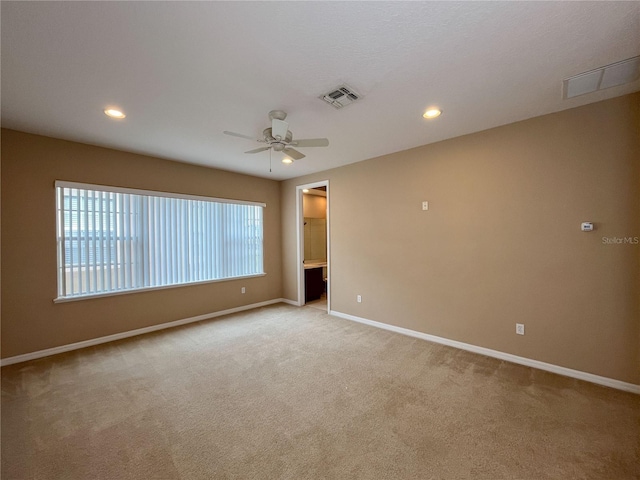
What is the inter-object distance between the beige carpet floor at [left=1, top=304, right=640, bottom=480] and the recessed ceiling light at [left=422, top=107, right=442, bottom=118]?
104 inches

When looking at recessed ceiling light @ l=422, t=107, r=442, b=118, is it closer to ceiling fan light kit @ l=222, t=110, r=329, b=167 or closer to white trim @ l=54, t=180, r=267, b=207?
ceiling fan light kit @ l=222, t=110, r=329, b=167

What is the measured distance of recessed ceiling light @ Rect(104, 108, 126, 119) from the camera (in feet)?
8.26

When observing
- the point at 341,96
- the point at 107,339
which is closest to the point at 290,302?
the point at 107,339

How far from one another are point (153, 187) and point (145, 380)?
8.91 ft

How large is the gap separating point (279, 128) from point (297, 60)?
0.63m

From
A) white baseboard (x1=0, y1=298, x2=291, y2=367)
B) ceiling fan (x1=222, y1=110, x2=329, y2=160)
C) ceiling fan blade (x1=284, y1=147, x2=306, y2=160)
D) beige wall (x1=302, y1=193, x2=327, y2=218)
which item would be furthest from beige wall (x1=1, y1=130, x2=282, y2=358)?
beige wall (x1=302, y1=193, x2=327, y2=218)

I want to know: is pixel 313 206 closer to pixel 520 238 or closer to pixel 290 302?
pixel 290 302

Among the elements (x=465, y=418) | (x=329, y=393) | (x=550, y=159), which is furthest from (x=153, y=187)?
(x=550, y=159)

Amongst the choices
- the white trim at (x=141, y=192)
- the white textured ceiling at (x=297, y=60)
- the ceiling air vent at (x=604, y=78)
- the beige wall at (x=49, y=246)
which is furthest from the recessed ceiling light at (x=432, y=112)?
the beige wall at (x=49, y=246)

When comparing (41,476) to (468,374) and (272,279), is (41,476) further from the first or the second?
(272,279)

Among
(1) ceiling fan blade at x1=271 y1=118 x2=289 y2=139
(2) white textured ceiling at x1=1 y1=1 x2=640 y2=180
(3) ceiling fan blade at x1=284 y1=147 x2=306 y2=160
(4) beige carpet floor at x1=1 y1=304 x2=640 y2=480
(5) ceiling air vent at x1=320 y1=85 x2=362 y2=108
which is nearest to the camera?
(2) white textured ceiling at x1=1 y1=1 x2=640 y2=180

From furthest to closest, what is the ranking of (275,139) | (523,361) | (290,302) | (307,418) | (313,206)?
(313,206)
(290,302)
(523,361)
(275,139)
(307,418)

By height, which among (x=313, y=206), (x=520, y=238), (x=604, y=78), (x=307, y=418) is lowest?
(x=307, y=418)

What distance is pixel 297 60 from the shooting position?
5.93ft
